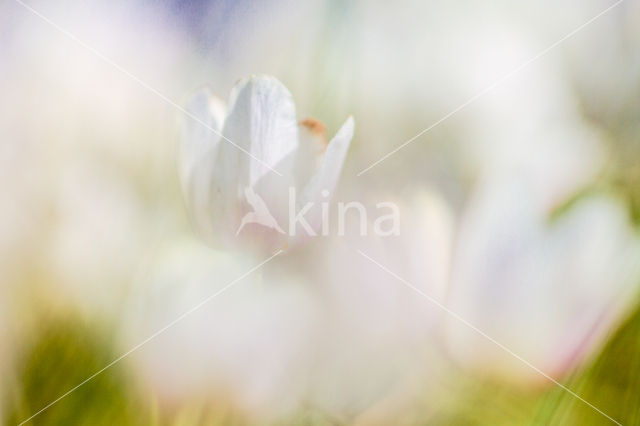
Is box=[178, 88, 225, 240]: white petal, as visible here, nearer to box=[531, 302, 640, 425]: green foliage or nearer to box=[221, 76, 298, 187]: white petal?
box=[221, 76, 298, 187]: white petal

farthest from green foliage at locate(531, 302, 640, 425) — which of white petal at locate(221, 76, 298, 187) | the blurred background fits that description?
white petal at locate(221, 76, 298, 187)

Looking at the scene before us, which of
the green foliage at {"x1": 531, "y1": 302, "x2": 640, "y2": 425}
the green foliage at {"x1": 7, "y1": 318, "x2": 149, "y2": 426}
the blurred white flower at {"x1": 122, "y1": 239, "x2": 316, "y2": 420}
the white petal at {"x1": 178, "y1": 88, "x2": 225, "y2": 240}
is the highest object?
the white petal at {"x1": 178, "y1": 88, "x2": 225, "y2": 240}

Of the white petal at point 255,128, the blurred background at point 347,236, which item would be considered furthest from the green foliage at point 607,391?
the white petal at point 255,128

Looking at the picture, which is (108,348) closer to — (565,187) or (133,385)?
(133,385)

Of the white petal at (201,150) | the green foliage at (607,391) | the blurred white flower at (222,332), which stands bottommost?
the blurred white flower at (222,332)

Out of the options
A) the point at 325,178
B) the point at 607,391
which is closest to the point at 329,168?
the point at 325,178

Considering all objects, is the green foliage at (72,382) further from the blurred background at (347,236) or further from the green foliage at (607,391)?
the green foliage at (607,391)

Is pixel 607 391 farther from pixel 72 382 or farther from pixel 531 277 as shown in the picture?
pixel 72 382

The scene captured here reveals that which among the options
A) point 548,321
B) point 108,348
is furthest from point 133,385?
point 548,321

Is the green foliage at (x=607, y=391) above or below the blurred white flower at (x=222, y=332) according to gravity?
above
